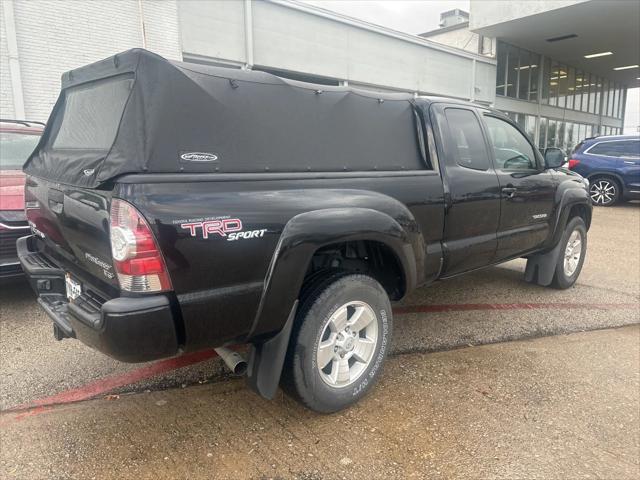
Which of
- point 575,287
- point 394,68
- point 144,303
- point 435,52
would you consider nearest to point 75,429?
point 144,303

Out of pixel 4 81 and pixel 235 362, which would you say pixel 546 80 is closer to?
pixel 4 81

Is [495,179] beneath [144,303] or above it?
above

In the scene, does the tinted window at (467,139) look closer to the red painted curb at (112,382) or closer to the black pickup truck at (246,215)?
the black pickup truck at (246,215)

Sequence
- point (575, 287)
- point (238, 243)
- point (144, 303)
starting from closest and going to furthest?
1. point (144, 303)
2. point (238, 243)
3. point (575, 287)

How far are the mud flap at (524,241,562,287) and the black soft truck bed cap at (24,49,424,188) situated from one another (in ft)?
8.14

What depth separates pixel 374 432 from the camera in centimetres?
270

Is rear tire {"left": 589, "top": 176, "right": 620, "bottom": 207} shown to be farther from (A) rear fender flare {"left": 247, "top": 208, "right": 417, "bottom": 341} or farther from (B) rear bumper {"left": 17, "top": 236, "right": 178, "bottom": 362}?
(B) rear bumper {"left": 17, "top": 236, "right": 178, "bottom": 362}

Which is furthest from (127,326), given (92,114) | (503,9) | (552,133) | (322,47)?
(552,133)

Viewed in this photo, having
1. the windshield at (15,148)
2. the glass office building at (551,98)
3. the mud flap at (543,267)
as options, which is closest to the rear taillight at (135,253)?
the windshield at (15,148)

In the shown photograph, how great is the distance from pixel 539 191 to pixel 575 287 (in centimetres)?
168

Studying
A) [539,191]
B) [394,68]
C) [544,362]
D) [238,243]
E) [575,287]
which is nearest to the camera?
[238,243]

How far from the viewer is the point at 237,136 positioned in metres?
2.45

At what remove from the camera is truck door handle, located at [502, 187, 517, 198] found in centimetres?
400

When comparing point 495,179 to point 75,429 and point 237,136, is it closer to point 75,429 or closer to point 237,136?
point 237,136
